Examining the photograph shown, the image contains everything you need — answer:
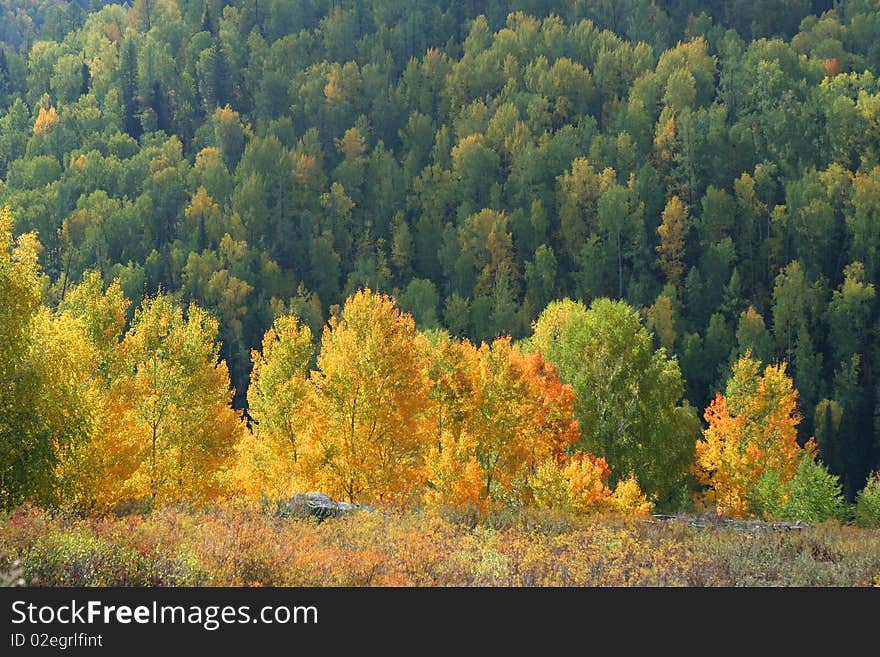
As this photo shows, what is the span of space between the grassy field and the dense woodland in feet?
15.8

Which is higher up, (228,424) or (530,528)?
(228,424)

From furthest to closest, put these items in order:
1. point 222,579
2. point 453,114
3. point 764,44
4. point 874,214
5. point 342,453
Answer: point 453,114 → point 764,44 → point 874,214 → point 342,453 → point 222,579

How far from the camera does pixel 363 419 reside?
31.4 metres

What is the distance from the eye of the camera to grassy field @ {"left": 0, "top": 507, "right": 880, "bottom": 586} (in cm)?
1524

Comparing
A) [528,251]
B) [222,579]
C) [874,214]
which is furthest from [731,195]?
[222,579]

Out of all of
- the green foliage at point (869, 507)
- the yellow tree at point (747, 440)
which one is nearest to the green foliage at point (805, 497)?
the green foliage at point (869, 507)

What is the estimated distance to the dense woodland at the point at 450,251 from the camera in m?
33.3

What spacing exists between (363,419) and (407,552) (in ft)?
41.1

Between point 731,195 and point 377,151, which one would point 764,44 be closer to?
point 731,195

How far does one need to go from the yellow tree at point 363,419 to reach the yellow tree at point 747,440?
1058 inches

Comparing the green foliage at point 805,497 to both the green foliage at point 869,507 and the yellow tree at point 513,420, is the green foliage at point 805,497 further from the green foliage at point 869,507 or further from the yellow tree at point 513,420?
the yellow tree at point 513,420

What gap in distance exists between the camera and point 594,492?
106 ft

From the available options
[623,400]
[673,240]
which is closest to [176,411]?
[623,400]

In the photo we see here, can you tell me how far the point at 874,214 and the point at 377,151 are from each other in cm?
7744
